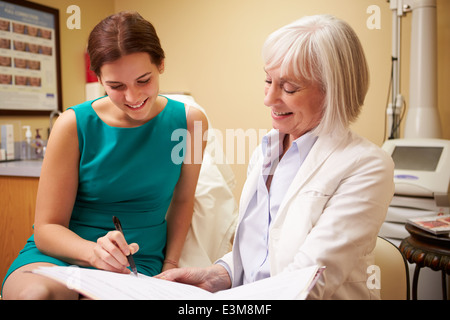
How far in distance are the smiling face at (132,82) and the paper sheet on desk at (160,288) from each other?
0.59 meters

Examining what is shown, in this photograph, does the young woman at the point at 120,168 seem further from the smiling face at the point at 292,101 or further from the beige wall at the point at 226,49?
the beige wall at the point at 226,49

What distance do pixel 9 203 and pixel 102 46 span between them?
151 centimetres

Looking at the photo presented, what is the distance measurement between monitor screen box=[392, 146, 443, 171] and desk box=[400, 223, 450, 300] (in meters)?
0.52

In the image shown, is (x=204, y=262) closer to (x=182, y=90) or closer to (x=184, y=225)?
(x=184, y=225)

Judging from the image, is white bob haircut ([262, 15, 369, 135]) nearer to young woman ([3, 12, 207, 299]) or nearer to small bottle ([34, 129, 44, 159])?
young woman ([3, 12, 207, 299])

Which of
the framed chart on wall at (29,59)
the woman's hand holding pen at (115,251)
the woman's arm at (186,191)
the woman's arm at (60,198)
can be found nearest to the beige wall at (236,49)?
the framed chart on wall at (29,59)

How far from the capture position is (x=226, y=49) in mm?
3150

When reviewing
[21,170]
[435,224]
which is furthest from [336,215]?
[21,170]

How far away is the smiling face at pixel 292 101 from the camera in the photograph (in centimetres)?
93

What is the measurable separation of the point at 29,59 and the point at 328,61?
2481 millimetres

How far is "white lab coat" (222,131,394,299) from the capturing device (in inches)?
31.6

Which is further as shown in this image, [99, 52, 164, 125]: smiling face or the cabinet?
the cabinet

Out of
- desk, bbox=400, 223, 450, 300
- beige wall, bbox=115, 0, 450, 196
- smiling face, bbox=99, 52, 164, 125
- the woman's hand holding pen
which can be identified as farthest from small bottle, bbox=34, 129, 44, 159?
desk, bbox=400, 223, 450, 300

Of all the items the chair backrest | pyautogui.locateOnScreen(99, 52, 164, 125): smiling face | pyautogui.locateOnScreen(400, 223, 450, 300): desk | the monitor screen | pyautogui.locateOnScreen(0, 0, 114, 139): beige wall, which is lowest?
pyautogui.locateOnScreen(400, 223, 450, 300): desk
